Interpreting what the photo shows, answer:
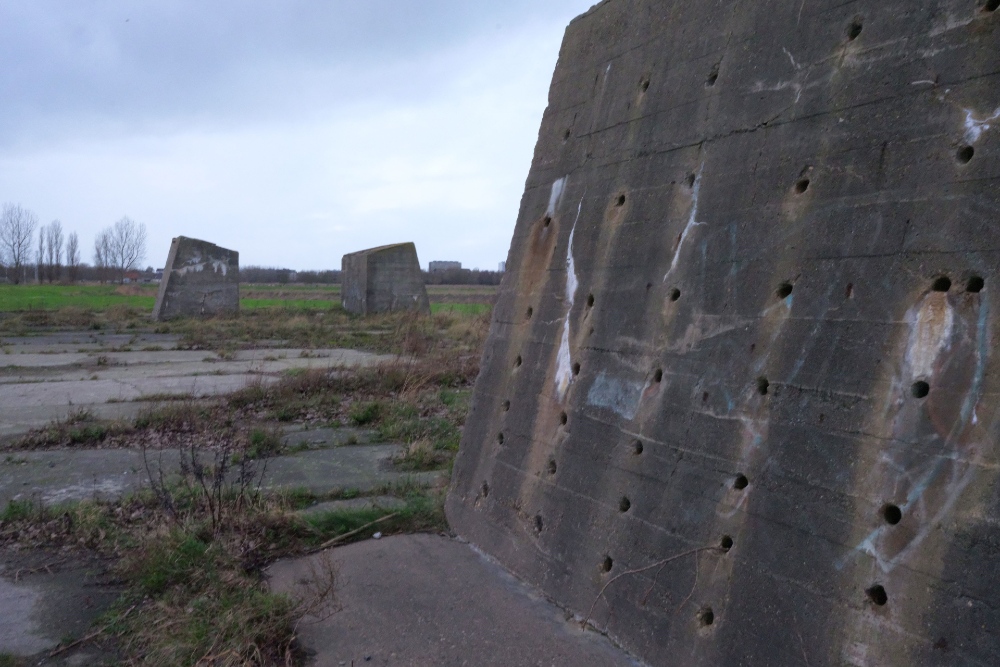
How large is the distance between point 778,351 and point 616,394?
1026 mm

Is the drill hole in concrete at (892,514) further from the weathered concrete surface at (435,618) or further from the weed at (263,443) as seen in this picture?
the weed at (263,443)

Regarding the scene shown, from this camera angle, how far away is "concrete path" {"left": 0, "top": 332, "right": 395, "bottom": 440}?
9.36m

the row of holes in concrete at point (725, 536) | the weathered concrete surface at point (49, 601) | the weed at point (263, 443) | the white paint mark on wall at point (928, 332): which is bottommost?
the weathered concrete surface at point (49, 601)

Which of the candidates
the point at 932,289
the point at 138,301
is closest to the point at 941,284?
the point at 932,289

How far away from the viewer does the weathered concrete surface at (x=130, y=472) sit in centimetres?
609

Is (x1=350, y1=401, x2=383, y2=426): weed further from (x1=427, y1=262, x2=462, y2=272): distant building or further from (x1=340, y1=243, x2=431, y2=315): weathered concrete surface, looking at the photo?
(x1=427, y1=262, x2=462, y2=272): distant building

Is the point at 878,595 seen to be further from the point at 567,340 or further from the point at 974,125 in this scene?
the point at 567,340

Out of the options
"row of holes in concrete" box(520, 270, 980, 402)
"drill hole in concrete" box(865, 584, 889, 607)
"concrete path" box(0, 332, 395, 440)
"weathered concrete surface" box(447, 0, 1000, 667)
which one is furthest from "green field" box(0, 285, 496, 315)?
"drill hole in concrete" box(865, 584, 889, 607)

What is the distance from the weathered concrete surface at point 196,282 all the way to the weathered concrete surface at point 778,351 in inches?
879

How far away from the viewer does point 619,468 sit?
385cm

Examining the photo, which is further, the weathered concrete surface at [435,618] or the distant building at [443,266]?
the distant building at [443,266]

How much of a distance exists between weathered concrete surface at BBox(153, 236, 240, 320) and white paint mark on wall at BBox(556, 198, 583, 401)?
22291 millimetres

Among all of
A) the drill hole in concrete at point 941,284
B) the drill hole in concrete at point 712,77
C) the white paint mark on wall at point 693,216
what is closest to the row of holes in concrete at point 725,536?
the drill hole in concrete at point 941,284

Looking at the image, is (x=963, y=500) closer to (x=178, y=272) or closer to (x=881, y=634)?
(x=881, y=634)
